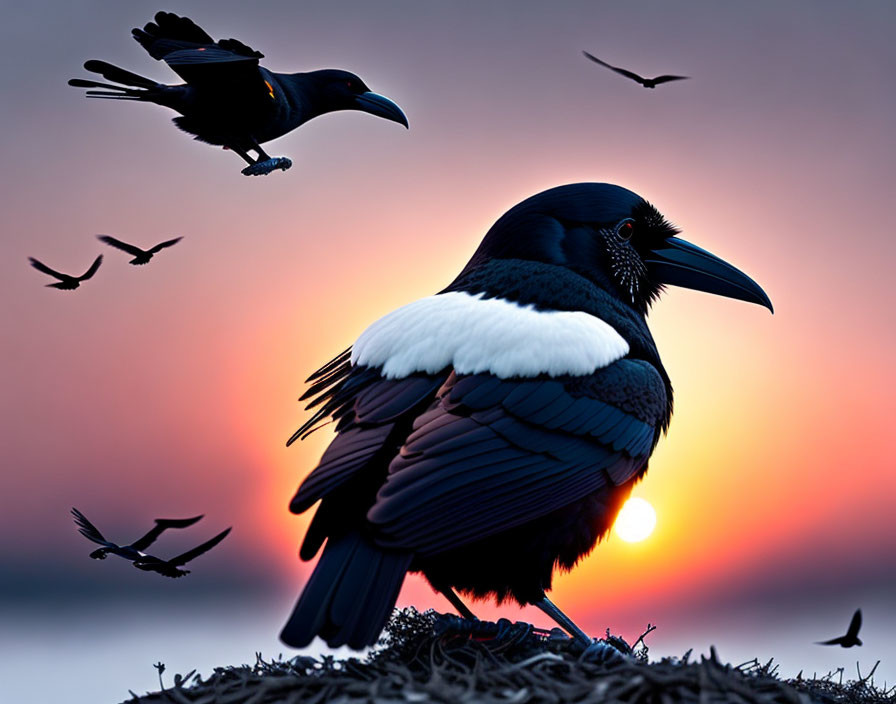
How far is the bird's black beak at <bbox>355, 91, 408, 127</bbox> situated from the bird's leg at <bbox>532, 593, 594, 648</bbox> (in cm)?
538

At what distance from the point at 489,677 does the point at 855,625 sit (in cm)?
160

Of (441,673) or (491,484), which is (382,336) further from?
(441,673)

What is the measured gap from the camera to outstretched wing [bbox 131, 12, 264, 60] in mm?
6062

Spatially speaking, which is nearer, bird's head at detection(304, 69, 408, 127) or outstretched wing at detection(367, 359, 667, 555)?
outstretched wing at detection(367, 359, 667, 555)

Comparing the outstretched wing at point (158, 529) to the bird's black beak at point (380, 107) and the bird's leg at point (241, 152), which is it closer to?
the bird's leg at point (241, 152)

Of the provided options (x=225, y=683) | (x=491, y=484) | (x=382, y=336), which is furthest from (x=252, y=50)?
(x=225, y=683)

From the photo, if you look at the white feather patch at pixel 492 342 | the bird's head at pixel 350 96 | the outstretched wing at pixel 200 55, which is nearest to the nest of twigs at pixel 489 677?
the white feather patch at pixel 492 342

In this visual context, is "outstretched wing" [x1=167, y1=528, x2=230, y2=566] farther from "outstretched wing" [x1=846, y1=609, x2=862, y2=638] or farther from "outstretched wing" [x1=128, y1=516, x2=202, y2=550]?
"outstretched wing" [x1=846, y1=609, x2=862, y2=638]

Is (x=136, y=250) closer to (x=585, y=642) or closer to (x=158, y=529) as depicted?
(x=158, y=529)

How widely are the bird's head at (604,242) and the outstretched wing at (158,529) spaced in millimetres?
2316

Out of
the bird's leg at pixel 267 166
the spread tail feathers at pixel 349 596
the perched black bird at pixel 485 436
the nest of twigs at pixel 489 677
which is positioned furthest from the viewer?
the bird's leg at pixel 267 166

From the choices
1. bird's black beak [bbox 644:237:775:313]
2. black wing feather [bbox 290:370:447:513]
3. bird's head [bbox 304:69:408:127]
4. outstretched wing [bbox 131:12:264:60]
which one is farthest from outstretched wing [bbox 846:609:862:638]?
bird's head [bbox 304:69:408:127]

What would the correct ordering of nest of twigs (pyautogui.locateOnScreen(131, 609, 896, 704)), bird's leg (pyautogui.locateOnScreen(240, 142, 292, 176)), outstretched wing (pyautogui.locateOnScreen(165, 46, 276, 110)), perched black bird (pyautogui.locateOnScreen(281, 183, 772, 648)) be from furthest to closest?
outstretched wing (pyautogui.locateOnScreen(165, 46, 276, 110)) < bird's leg (pyautogui.locateOnScreen(240, 142, 292, 176)) < perched black bird (pyautogui.locateOnScreen(281, 183, 772, 648)) < nest of twigs (pyautogui.locateOnScreen(131, 609, 896, 704))

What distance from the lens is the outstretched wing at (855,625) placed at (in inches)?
162
